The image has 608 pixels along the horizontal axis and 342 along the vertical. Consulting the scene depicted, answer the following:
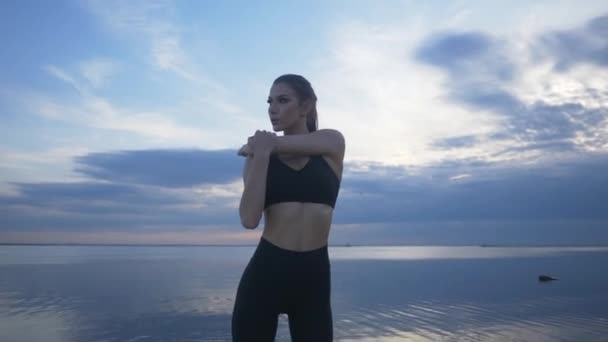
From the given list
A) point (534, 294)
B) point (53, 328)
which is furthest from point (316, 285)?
point (534, 294)

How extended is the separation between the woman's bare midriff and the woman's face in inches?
17.7

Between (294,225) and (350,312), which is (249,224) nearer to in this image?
(294,225)

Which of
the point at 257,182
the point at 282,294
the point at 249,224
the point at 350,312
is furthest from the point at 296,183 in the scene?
the point at 350,312

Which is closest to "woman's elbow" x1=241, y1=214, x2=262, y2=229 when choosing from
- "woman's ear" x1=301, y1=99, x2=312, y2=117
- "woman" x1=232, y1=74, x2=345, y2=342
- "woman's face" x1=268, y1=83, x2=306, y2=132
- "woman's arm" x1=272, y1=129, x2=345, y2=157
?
"woman" x1=232, y1=74, x2=345, y2=342

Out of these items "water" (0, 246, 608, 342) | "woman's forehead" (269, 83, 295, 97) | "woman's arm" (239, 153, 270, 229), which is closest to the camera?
"woman's arm" (239, 153, 270, 229)

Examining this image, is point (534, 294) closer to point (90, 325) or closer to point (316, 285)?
point (90, 325)

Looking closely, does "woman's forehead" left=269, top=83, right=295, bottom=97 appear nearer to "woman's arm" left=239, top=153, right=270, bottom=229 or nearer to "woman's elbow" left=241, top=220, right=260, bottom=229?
"woman's arm" left=239, top=153, right=270, bottom=229

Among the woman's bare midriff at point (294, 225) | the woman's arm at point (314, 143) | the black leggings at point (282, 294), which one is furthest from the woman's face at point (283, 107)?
the black leggings at point (282, 294)

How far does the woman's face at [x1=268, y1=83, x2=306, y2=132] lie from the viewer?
8.94 feet

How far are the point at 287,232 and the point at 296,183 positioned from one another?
0.77ft

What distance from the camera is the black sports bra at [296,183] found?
2.56m

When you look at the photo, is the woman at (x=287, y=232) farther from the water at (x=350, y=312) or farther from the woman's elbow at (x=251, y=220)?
the water at (x=350, y=312)

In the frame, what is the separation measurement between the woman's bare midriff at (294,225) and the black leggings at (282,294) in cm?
3

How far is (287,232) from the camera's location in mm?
2572
